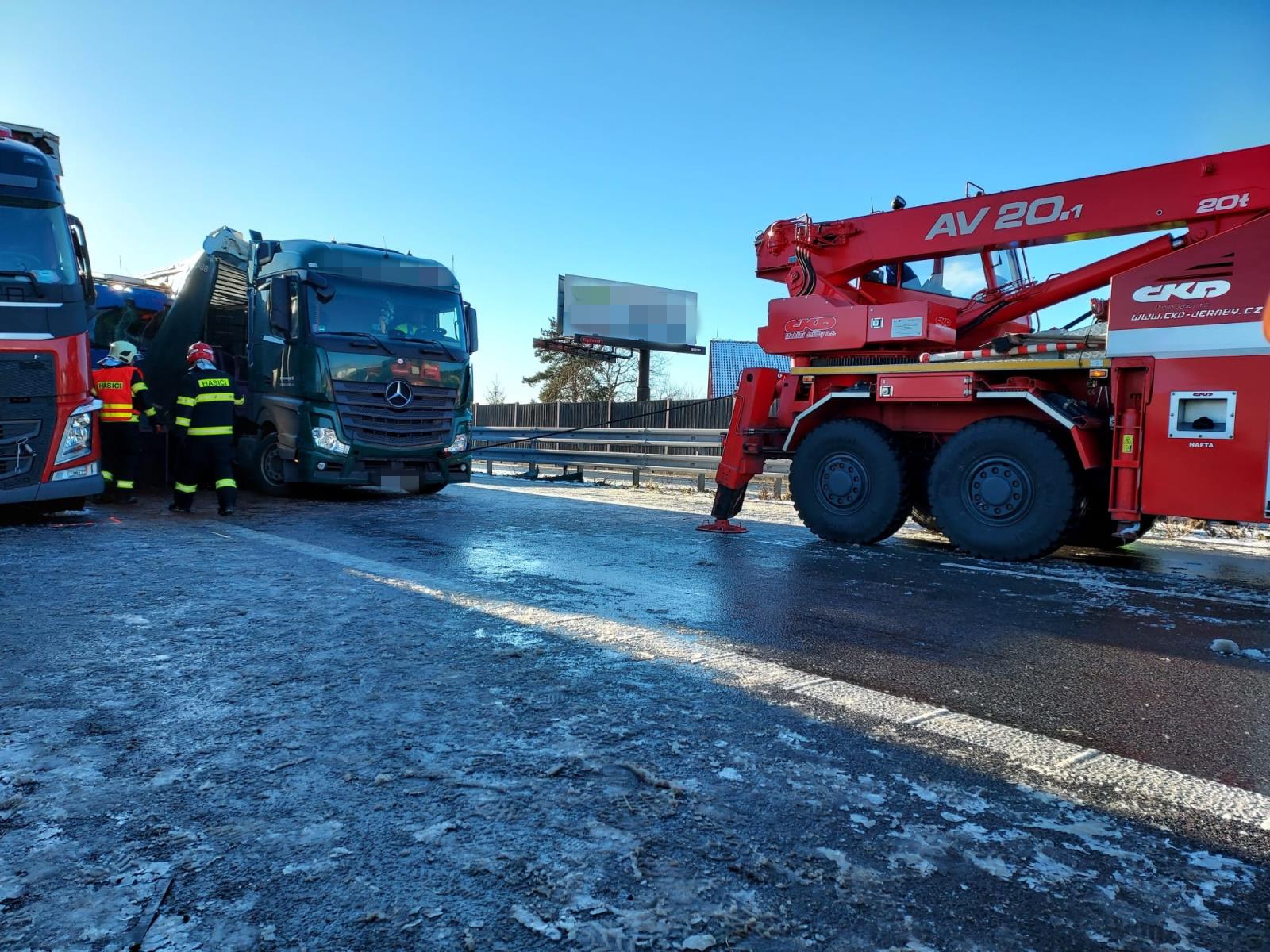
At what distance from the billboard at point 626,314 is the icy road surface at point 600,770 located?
32.8 meters

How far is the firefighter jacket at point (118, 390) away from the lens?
870 centimetres

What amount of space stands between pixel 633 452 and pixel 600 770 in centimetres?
1226

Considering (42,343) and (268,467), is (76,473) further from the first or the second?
(268,467)

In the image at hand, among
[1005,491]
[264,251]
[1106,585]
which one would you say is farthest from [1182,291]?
[264,251]

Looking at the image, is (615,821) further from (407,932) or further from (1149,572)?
(1149,572)

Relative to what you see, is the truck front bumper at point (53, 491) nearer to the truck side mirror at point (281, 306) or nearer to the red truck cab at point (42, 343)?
the red truck cab at point (42, 343)

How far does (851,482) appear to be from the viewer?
673 cm

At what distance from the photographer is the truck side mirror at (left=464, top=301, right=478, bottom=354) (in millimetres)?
10242

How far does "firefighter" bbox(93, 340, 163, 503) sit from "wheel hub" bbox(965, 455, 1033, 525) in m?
8.51

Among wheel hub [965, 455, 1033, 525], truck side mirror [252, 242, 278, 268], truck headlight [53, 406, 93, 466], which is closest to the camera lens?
wheel hub [965, 455, 1033, 525]

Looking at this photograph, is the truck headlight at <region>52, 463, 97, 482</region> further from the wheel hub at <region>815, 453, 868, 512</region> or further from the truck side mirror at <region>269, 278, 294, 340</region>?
the wheel hub at <region>815, 453, 868, 512</region>

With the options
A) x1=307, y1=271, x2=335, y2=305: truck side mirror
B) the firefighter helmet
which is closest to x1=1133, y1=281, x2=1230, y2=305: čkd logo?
x1=307, y1=271, x2=335, y2=305: truck side mirror

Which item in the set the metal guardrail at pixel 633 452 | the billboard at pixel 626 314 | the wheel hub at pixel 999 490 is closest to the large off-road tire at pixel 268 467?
the metal guardrail at pixel 633 452

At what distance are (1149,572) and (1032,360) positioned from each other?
1670 mm
